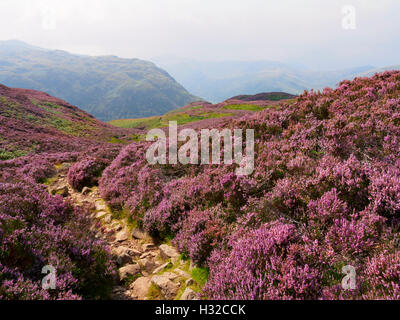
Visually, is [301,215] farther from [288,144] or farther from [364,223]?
[288,144]

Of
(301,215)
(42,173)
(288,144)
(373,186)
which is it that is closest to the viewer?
(373,186)

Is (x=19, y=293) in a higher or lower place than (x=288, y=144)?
lower

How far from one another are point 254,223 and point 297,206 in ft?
3.10

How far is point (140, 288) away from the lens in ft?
14.4

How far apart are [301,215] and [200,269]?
2263 mm

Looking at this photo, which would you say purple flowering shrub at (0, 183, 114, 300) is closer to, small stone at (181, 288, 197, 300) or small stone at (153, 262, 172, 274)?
small stone at (153, 262, 172, 274)

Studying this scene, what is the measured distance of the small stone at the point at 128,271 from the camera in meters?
4.69

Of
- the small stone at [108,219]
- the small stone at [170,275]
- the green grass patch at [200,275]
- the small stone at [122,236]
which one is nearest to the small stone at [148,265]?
the small stone at [170,275]

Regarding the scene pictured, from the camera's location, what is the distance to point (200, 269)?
4.42 m

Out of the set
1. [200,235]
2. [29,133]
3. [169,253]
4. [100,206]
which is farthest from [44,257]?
[29,133]

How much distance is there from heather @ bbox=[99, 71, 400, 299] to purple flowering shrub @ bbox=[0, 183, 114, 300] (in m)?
1.76

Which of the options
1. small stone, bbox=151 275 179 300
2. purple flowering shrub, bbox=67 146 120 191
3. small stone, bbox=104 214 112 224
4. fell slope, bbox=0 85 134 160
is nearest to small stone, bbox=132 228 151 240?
small stone, bbox=104 214 112 224

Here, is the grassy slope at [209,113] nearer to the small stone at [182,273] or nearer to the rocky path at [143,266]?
the rocky path at [143,266]
